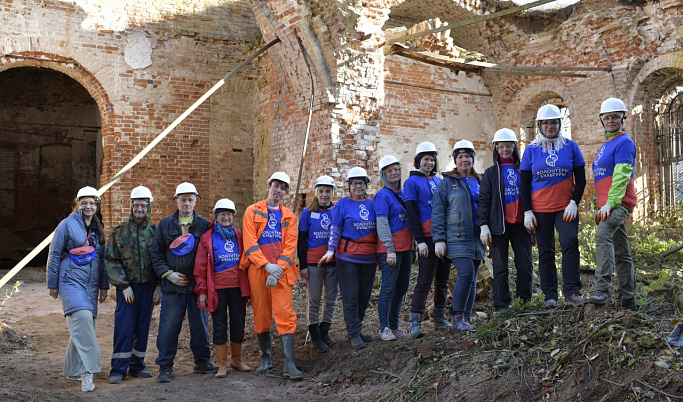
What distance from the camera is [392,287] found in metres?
6.01

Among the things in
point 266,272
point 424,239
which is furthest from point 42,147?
point 424,239

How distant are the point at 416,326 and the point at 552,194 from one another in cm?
171

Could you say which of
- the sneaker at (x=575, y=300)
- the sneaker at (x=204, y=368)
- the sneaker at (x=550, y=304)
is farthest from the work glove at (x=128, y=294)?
the sneaker at (x=575, y=300)

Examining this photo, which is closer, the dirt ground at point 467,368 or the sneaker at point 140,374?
the dirt ground at point 467,368

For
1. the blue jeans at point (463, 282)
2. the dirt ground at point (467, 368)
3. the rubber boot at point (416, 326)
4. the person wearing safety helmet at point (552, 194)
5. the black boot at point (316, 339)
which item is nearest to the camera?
the dirt ground at point (467, 368)

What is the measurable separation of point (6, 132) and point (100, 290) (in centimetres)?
1191

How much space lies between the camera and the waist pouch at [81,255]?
5.75 meters

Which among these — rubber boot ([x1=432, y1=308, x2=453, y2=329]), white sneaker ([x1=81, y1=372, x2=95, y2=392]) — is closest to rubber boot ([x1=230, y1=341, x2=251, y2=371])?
white sneaker ([x1=81, y1=372, x2=95, y2=392])

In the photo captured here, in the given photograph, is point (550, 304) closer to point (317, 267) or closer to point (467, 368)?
point (467, 368)

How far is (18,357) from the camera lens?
7035mm

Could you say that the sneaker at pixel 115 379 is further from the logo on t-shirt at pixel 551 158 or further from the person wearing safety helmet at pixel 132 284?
the logo on t-shirt at pixel 551 158

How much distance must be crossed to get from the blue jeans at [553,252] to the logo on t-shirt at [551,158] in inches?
16.5

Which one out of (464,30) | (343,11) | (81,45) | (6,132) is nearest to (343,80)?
(343,11)

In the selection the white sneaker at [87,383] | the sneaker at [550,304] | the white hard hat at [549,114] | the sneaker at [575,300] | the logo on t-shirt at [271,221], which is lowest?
the white sneaker at [87,383]
